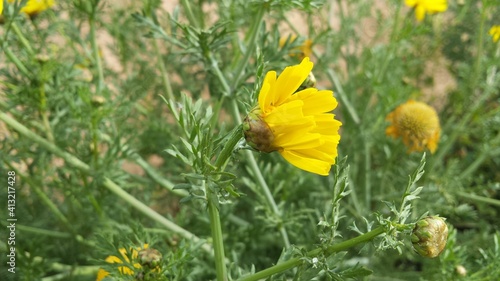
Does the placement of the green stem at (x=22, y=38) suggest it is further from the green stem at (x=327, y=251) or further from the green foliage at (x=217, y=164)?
the green stem at (x=327, y=251)

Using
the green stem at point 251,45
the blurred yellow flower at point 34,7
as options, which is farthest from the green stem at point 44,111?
the green stem at point 251,45

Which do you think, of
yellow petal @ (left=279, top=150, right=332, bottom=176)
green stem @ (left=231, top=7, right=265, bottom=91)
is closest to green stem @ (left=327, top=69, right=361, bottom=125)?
green stem @ (left=231, top=7, right=265, bottom=91)

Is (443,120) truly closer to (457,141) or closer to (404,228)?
(457,141)

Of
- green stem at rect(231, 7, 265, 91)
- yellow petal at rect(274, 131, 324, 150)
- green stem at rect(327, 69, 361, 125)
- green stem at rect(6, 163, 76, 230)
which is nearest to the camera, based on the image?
yellow petal at rect(274, 131, 324, 150)

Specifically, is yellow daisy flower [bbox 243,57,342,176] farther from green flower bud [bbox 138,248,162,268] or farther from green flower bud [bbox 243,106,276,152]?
green flower bud [bbox 138,248,162,268]

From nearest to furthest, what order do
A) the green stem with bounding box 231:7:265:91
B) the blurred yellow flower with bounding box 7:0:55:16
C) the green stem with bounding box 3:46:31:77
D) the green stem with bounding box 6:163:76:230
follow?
the green stem with bounding box 231:7:265:91, the green stem with bounding box 3:46:31:77, the green stem with bounding box 6:163:76:230, the blurred yellow flower with bounding box 7:0:55:16

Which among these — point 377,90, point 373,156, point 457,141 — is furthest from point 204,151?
point 457,141
